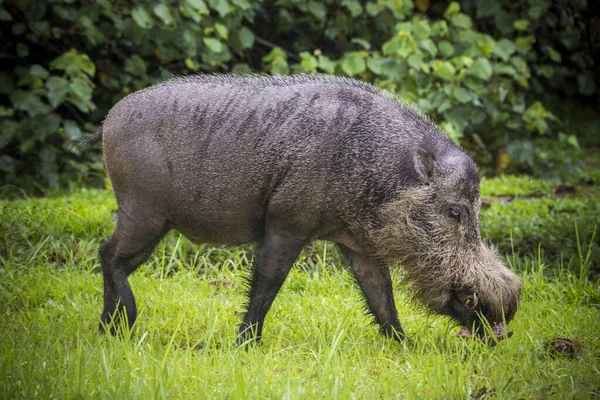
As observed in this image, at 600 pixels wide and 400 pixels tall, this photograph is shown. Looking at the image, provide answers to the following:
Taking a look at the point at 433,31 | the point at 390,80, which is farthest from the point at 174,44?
the point at 433,31

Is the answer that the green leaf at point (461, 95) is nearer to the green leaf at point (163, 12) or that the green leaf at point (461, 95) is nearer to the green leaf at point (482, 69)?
the green leaf at point (482, 69)

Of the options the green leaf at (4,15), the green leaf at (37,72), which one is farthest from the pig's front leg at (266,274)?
the green leaf at (4,15)

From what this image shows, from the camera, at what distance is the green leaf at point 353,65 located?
8164 mm

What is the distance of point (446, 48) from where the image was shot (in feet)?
28.3

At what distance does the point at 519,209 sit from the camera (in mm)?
6758

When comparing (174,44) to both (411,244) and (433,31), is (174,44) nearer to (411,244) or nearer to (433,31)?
(433,31)

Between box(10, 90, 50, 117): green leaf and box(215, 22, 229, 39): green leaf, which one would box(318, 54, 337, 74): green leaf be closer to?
box(215, 22, 229, 39): green leaf

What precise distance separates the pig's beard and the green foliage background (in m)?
2.90

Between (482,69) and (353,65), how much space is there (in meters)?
1.32

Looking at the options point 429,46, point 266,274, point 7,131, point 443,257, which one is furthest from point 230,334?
point 429,46

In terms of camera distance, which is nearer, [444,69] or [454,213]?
[454,213]

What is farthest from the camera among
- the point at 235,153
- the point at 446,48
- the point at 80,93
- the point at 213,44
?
the point at 446,48

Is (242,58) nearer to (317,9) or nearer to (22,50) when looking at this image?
(317,9)

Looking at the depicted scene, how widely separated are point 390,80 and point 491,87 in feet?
4.84
